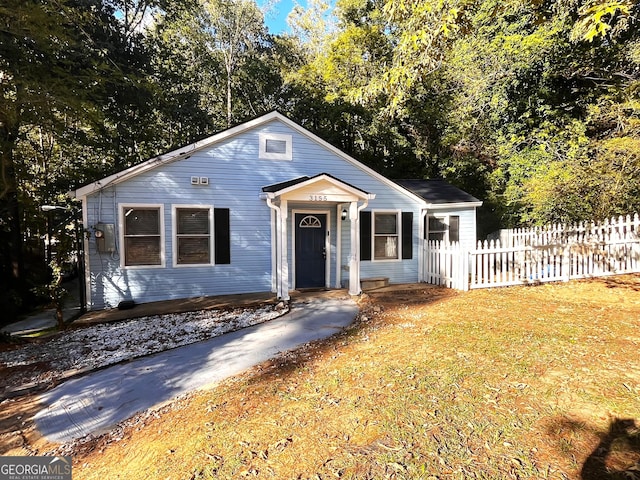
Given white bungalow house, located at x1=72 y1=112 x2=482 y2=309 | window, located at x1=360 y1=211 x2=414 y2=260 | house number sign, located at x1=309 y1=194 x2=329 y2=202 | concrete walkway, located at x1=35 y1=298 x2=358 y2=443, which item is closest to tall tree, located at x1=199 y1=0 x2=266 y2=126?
white bungalow house, located at x1=72 y1=112 x2=482 y2=309

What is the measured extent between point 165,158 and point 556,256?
9.69 m

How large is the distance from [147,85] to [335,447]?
381 inches

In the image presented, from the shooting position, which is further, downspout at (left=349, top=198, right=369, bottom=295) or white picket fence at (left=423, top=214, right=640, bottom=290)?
white picket fence at (left=423, top=214, right=640, bottom=290)

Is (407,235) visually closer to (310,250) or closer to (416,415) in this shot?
(310,250)

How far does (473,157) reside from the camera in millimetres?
15062

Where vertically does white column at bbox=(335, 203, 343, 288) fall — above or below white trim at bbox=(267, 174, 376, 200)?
below

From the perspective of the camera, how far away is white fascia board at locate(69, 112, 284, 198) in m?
6.91

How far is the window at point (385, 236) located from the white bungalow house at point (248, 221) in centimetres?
3

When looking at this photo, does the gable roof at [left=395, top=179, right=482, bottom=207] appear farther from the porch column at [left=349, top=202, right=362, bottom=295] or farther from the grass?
the grass

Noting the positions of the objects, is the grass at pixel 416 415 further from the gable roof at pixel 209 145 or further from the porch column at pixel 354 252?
the gable roof at pixel 209 145

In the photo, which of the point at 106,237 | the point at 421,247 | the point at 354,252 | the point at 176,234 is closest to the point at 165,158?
the point at 176,234

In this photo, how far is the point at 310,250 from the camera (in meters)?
8.66

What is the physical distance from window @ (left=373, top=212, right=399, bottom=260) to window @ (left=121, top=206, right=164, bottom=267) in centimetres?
542

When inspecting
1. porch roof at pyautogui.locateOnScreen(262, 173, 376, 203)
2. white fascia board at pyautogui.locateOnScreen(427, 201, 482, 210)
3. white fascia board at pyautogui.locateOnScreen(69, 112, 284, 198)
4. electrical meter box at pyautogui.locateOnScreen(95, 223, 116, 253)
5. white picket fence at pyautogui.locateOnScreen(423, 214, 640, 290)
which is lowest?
white picket fence at pyautogui.locateOnScreen(423, 214, 640, 290)
